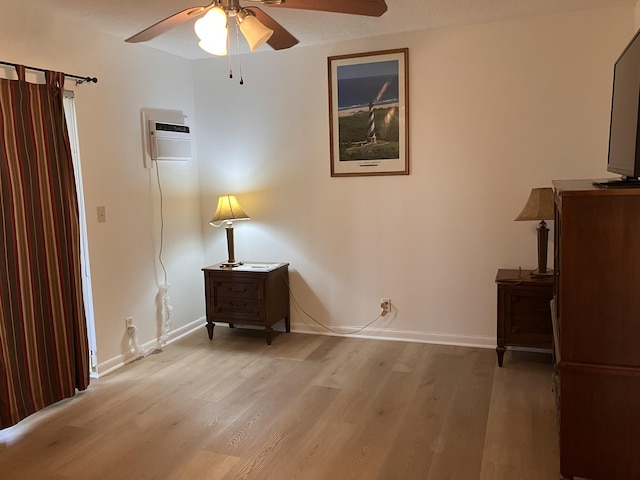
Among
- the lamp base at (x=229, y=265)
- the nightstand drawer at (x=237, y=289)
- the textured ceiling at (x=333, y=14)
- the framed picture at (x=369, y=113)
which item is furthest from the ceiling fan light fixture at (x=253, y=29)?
the lamp base at (x=229, y=265)

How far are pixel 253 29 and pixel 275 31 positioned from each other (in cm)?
20

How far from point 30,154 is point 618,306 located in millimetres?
3067

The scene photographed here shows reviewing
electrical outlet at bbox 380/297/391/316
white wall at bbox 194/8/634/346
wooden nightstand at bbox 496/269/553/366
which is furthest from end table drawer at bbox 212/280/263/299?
wooden nightstand at bbox 496/269/553/366

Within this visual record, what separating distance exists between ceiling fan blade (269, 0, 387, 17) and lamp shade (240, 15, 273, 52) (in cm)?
11

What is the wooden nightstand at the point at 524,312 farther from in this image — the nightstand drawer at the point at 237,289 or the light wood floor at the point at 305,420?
the nightstand drawer at the point at 237,289

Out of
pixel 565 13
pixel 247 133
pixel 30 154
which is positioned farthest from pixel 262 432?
pixel 565 13

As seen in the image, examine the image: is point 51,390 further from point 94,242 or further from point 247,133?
point 247,133

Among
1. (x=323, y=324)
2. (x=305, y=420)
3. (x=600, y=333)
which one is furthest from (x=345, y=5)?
(x=323, y=324)

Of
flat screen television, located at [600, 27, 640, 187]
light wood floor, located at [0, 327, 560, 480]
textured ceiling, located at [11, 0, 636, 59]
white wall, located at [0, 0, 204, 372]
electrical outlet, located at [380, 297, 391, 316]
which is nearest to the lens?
flat screen television, located at [600, 27, 640, 187]

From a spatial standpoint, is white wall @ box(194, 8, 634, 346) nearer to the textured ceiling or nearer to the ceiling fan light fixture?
the textured ceiling

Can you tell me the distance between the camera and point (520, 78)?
3.56 m

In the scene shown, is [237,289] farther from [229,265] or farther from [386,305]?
[386,305]

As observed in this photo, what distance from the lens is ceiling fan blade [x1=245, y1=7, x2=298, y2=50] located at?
2.27m

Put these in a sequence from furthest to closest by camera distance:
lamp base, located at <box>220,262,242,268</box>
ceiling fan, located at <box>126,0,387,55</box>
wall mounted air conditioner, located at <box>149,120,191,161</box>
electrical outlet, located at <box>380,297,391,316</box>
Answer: lamp base, located at <box>220,262,242,268</box> < electrical outlet, located at <box>380,297,391,316</box> < wall mounted air conditioner, located at <box>149,120,191,161</box> < ceiling fan, located at <box>126,0,387,55</box>
